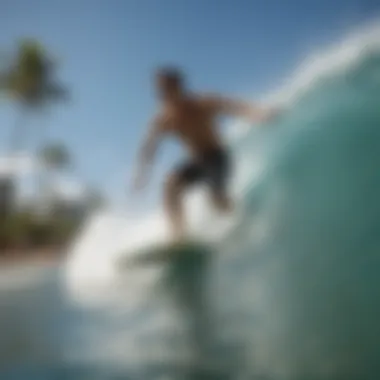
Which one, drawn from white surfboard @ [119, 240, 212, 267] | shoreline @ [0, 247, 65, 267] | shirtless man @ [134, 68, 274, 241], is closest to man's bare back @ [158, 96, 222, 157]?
shirtless man @ [134, 68, 274, 241]

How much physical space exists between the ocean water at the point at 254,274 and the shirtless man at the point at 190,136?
0.03 m

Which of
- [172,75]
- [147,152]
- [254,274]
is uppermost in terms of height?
[172,75]

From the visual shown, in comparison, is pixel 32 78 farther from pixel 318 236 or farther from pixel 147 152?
pixel 318 236

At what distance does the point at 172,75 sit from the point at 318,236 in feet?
1.35

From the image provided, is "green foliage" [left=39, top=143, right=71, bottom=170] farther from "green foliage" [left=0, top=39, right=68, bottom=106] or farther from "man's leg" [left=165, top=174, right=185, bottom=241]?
"man's leg" [left=165, top=174, right=185, bottom=241]

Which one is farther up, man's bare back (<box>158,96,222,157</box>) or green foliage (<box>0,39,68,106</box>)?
green foliage (<box>0,39,68,106</box>)

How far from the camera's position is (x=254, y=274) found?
4.51ft

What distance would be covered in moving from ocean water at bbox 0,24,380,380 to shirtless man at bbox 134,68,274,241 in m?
0.03

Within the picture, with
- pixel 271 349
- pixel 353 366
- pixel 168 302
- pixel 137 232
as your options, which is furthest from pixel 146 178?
pixel 353 366

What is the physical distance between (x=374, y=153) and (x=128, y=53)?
506 mm

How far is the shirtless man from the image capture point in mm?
1394

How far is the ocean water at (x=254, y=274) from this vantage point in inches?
53.1

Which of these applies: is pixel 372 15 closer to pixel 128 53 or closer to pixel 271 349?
pixel 128 53

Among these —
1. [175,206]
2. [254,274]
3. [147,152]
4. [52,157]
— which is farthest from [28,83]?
[254,274]
